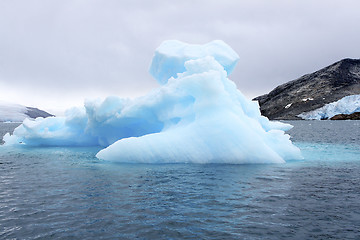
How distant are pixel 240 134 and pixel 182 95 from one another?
4407 mm

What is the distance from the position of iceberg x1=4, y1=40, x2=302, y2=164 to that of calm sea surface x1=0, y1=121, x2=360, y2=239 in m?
1.54

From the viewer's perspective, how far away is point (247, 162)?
15188 millimetres

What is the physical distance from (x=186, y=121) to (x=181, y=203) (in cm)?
911

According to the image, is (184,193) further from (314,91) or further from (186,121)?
(314,91)

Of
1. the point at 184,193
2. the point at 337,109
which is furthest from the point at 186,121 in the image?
the point at 337,109

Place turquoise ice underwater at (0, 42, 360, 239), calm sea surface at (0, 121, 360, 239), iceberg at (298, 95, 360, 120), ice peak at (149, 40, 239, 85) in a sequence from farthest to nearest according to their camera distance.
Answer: iceberg at (298, 95, 360, 120) < ice peak at (149, 40, 239, 85) < turquoise ice underwater at (0, 42, 360, 239) < calm sea surface at (0, 121, 360, 239)

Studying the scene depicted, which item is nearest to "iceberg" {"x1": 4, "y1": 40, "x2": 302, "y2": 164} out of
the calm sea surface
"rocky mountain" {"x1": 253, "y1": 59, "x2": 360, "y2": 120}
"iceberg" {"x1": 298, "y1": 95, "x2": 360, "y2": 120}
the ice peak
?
the ice peak

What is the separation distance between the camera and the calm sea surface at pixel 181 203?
648 centimetres

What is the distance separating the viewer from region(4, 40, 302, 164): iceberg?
15.3m

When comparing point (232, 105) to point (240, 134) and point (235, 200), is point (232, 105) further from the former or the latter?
point (235, 200)

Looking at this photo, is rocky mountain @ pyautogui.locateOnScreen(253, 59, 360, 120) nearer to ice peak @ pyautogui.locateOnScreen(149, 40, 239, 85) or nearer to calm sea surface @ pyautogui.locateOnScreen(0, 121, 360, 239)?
ice peak @ pyautogui.locateOnScreen(149, 40, 239, 85)

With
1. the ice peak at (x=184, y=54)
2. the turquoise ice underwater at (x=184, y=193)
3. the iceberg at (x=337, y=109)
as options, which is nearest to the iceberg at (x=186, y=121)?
the ice peak at (x=184, y=54)

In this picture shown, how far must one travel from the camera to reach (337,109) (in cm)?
12419

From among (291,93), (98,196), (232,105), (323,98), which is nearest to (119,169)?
(98,196)
